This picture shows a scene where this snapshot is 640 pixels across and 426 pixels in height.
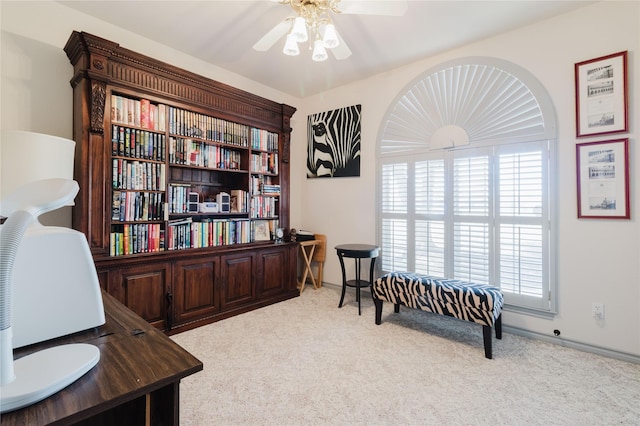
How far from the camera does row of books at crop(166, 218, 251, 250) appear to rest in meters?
2.89

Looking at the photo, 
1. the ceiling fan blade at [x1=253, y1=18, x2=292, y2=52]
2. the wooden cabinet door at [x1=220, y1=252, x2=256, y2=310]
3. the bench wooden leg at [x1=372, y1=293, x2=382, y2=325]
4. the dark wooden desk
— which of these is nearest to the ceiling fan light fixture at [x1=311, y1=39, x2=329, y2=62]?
the ceiling fan blade at [x1=253, y1=18, x2=292, y2=52]

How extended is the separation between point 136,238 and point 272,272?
1504 mm

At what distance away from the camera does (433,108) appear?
3234mm

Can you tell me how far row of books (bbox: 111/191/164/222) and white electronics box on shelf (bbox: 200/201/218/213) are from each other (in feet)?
1.41

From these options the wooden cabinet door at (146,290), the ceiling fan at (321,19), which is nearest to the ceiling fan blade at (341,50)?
the ceiling fan at (321,19)

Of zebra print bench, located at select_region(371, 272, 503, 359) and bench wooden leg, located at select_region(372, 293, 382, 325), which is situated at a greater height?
zebra print bench, located at select_region(371, 272, 503, 359)

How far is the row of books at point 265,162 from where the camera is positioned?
3613 millimetres

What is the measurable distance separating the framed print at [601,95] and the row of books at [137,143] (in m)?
3.62

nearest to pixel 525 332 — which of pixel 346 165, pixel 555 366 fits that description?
pixel 555 366

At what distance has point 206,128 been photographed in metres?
3.12

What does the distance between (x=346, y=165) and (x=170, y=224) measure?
7.35 ft

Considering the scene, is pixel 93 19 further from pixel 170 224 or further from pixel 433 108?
pixel 433 108

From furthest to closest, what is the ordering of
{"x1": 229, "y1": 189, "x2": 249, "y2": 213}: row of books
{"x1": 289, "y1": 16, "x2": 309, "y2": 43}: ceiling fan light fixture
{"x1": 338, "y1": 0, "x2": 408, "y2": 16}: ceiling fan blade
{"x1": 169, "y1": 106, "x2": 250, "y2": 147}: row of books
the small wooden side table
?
the small wooden side table, {"x1": 229, "y1": 189, "x2": 249, "y2": 213}: row of books, {"x1": 169, "y1": 106, "x2": 250, "y2": 147}: row of books, {"x1": 289, "y1": 16, "x2": 309, "y2": 43}: ceiling fan light fixture, {"x1": 338, "y1": 0, "x2": 408, "y2": 16}: ceiling fan blade

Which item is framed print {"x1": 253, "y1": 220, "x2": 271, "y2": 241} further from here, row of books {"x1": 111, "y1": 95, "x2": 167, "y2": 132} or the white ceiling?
the white ceiling
